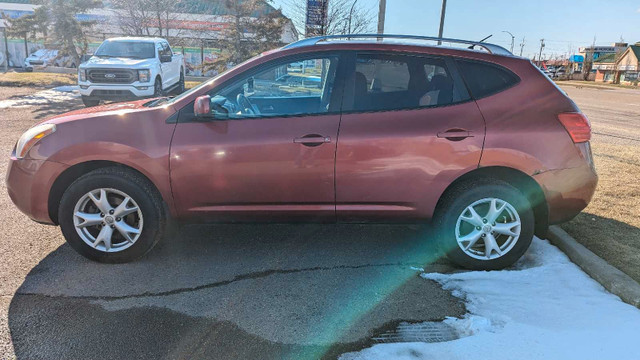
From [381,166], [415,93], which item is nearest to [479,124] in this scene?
[415,93]

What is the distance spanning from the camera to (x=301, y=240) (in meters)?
4.35

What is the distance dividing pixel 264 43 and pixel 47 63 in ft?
54.7

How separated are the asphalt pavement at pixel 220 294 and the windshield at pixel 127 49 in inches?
409

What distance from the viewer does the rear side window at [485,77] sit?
12.1 ft

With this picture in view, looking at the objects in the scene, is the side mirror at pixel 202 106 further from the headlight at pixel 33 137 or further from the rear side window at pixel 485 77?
the rear side window at pixel 485 77

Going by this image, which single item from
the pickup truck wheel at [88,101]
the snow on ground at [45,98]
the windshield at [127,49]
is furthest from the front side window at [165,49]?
the snow on ground at [45,98]

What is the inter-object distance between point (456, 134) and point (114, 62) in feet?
39.1

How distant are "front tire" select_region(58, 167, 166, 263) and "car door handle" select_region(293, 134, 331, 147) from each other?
127cm

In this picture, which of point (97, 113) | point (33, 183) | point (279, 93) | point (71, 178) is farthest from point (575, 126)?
point (33, 183)

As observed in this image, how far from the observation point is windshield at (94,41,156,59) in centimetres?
1362

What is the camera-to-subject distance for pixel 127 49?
13.9 m

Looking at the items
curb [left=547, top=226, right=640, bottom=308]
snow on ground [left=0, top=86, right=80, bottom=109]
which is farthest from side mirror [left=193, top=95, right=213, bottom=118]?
snow on ground [left=0, top=86, right=80, bottom=109]

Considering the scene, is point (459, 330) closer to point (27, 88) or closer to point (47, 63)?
point (27, 88)

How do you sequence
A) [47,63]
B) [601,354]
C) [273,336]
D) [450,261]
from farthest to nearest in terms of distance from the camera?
[47,63] < [450,261] < [273,336] < [601,354]
